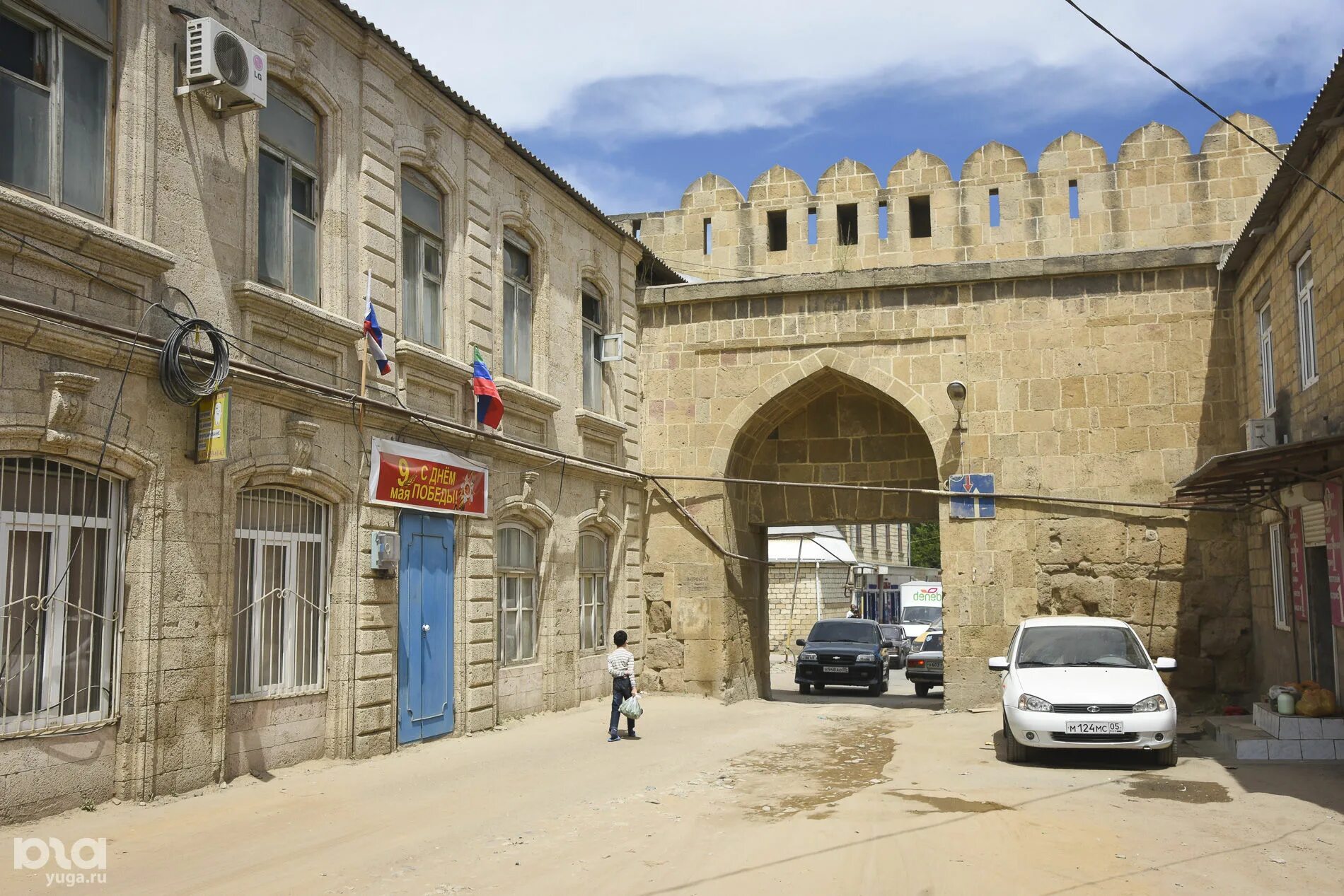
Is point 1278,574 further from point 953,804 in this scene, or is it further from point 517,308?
point 517,308

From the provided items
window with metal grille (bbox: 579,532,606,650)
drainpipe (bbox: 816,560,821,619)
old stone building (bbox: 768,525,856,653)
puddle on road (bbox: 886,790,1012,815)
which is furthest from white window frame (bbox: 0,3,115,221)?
drainpipe (bbox: 816,560,821,619)

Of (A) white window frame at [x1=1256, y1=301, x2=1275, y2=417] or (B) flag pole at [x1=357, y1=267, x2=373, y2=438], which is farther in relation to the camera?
(A) white window frame at [x1=1256, y1=301, x2=1275, y2=417]

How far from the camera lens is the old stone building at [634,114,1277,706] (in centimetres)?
1570

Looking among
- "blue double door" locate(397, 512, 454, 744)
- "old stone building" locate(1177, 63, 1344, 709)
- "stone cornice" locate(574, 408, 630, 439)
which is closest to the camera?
"old stone building" locate(1177, 63, 1344, 709)

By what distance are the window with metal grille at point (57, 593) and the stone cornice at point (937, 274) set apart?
1070cm

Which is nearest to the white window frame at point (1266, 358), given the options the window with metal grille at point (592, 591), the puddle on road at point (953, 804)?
the puddle on road at point (953, 804)

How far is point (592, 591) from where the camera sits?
1602 cm

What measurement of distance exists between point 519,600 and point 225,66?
23.4 feet

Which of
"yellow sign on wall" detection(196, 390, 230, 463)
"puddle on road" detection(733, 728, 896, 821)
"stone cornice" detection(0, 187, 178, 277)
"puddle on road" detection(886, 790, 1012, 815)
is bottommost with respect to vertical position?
"puddle on road" detection(733, 728, 896, 821)

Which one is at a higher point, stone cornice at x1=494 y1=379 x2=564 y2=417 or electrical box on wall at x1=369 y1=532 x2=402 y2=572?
stone cornice at x1=494 y1=379 x2=564 y2=417

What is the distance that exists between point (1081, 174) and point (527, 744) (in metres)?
12.1

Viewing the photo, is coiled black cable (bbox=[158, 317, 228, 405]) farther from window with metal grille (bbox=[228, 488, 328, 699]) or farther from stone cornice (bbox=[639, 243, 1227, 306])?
stone cornice (bbox=[639, 243, 1227, 306])

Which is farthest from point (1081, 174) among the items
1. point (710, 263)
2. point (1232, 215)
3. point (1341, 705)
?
point (1341, 705)

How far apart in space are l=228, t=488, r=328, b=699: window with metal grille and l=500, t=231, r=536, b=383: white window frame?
393 centimetres
